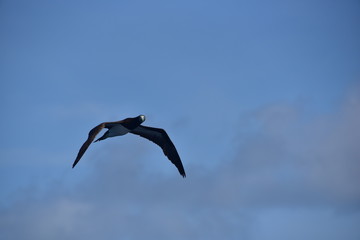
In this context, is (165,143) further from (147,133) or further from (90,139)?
(90,139)

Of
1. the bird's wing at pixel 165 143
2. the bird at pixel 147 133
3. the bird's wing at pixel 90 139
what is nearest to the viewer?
the bird's wing at pixel 90 139

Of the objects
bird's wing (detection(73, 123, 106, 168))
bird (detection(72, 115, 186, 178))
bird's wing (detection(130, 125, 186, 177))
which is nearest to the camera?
bird's wing (detection(73, 123, 106, 168))

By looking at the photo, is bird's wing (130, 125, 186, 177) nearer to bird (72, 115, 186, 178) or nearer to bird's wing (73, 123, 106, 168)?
bird (72, 115, 186, 178)

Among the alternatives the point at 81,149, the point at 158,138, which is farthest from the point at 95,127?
the point at 158,138

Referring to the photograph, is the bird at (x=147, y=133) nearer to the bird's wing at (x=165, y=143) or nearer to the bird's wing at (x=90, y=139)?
the bird's wing at (x=165, y=143)

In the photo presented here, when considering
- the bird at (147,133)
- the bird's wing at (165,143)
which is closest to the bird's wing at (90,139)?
the bird at (147,133)

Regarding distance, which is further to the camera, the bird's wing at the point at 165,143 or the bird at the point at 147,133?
the bird's wing at the point at 165,143

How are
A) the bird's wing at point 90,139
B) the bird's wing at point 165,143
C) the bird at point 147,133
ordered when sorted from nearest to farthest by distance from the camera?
the bird's wing at point 90,139 < the bird at point 147,133 < the bird's wing at point 165,143

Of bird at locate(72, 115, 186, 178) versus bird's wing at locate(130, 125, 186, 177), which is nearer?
bird at locate(72, 115, 186, 178)

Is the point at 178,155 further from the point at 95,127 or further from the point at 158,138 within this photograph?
the point at 95,127

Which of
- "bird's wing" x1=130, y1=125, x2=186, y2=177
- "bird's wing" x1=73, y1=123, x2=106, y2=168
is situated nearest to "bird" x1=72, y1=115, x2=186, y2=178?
"bird's wing" x1=130, y1=125, x2=186, y2=177

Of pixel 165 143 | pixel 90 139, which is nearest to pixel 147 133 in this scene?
pixel 165 143

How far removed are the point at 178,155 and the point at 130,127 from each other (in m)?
4.01

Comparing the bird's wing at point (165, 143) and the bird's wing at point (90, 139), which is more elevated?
the bird's wing at point (165, 143)
